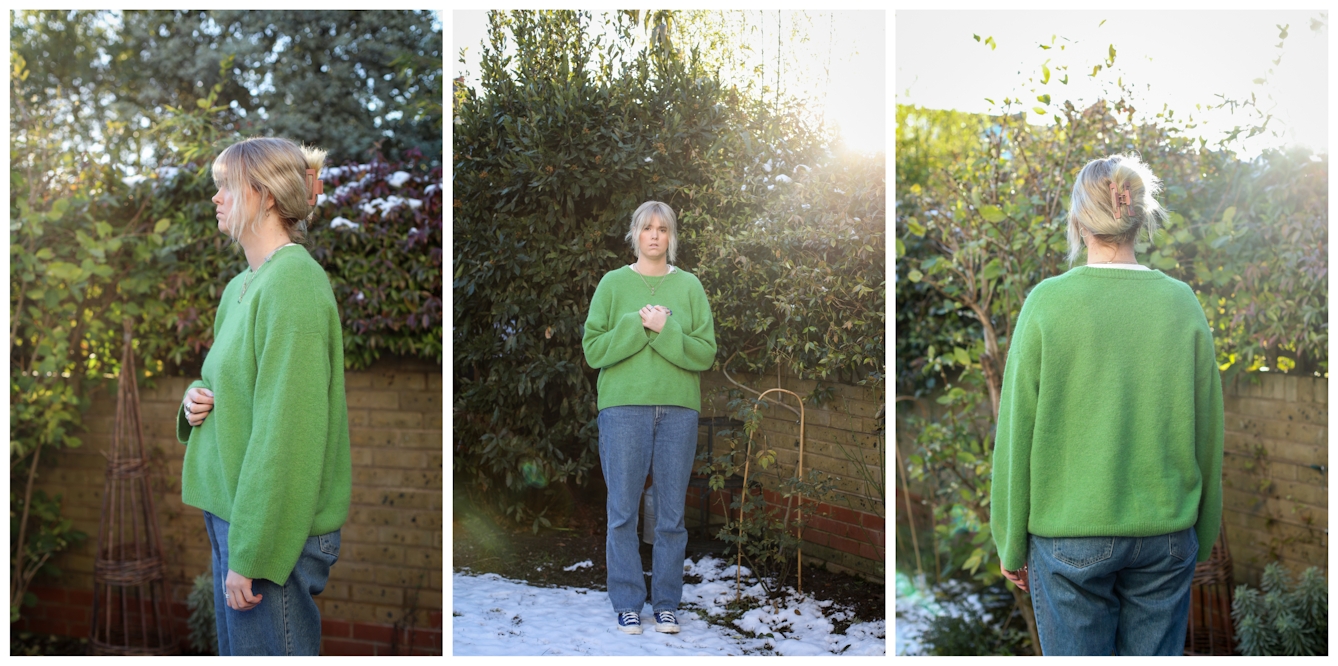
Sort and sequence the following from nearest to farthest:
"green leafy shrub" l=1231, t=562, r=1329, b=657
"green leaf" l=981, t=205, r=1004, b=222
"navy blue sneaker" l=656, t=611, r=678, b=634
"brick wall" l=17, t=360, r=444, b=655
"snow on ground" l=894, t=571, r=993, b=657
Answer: "navy blue sneaker" l=656, t=611, r=678, b=634
"green leafy shrub" l=1231, t=562, r=1329, b=657
"green leaf" l=981, t=205, r=1004, b=222
"brick wall" l=17, t=360, r=444, b=655
"snow on ground" l=894, t=571, r=993, b=657

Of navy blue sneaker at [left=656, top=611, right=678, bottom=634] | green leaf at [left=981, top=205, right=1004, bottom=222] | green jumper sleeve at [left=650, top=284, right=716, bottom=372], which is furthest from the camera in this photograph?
green leaf at [left=981, top=205, right=1004, bottom=222]

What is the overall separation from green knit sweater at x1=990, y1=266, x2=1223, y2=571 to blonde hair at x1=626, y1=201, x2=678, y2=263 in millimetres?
987

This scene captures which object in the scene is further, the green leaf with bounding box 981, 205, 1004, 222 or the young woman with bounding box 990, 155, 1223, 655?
the green leaf with bounding box 981, 205, 1004, 222

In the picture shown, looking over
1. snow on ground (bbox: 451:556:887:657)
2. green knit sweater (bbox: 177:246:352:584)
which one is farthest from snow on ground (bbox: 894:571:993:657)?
green knit sweater (bbox: 177:246:352:584)

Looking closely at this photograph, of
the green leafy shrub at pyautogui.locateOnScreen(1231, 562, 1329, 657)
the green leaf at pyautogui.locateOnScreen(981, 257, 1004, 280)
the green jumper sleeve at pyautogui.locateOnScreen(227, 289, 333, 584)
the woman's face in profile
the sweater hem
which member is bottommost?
the green leafy shrub at pyautogui.locateOnScreen(1231, 562, 1329, 657)

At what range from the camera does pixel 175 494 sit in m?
3.44

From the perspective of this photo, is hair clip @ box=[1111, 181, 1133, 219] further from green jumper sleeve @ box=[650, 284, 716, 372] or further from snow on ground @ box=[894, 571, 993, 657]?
snow on ground @ box=[894, 571, 993, 657]

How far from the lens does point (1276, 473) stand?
3.05 meters

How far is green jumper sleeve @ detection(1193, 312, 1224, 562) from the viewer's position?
2018 mm

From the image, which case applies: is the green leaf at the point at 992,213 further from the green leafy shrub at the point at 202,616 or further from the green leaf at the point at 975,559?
the green leafy shrub at the point at 202,616

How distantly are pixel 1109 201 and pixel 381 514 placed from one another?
8.49ft

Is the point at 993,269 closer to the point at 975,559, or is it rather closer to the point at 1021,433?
the point at 975,559

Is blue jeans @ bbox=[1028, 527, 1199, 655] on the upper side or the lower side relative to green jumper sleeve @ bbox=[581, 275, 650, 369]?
lower

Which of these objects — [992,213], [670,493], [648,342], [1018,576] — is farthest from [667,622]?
[992,213]
